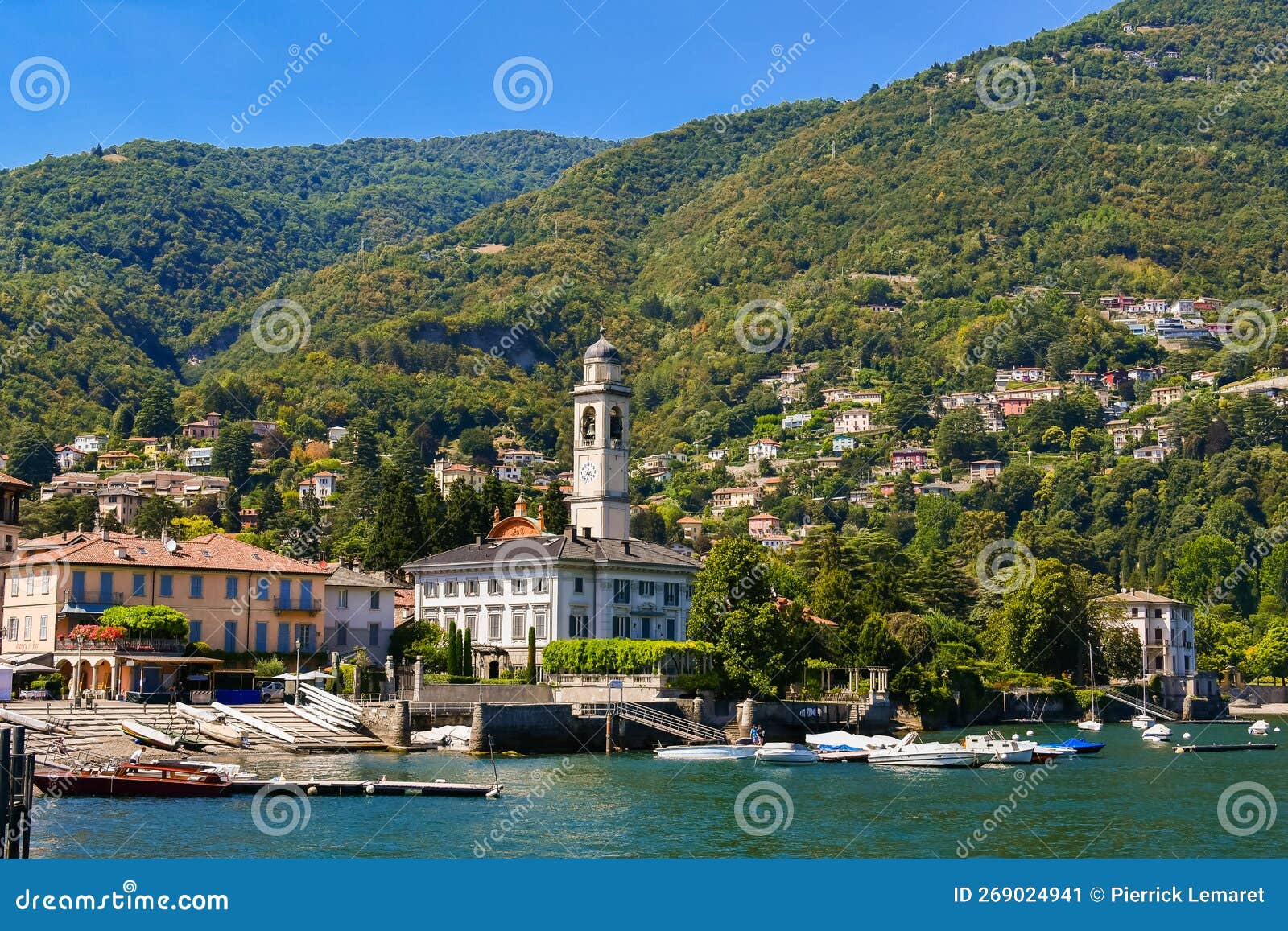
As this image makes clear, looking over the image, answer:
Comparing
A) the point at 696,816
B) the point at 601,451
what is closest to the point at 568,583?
the point at 601,451

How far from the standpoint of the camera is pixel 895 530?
19888cm

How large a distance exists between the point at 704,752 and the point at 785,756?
2.92m

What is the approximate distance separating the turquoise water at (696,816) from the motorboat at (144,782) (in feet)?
3.44

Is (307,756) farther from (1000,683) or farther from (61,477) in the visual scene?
(61,477)

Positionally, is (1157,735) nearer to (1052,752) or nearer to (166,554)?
(1052,752)

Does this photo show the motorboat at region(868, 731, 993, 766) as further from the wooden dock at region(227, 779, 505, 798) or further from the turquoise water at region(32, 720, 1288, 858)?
the wooden dock at region(227, 779, 505, 798)

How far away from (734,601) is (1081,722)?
94.2 ft

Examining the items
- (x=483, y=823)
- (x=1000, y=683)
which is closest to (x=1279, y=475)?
(x=1000, y=683)

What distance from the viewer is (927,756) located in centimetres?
6550

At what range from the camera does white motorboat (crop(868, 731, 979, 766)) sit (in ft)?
214

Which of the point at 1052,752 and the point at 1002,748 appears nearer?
the point at 1002,748

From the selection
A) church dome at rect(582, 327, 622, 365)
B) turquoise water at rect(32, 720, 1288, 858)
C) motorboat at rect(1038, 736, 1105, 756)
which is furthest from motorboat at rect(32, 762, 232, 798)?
church dome at rect(582, 327, 622, 365)

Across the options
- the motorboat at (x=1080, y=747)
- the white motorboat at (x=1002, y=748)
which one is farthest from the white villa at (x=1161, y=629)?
the white motorboat at (x=1002, y=748)

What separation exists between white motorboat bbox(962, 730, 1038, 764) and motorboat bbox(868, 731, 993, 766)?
18cm
